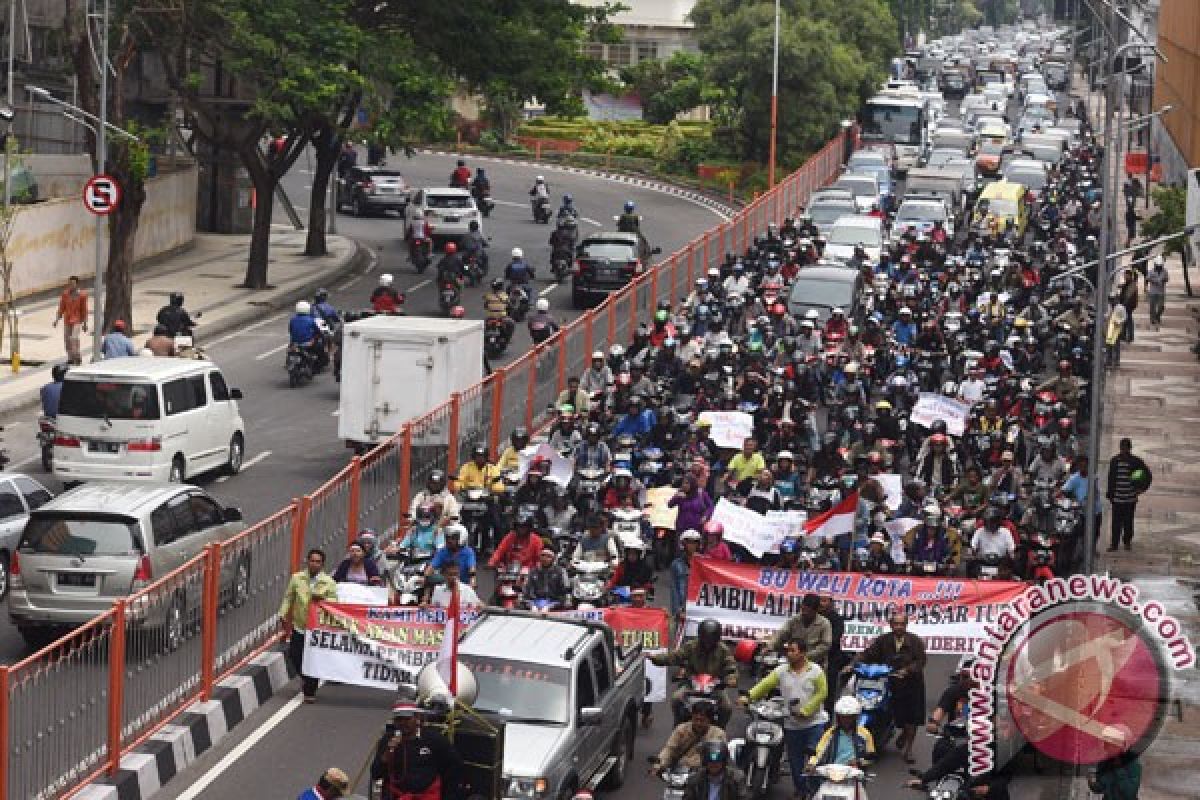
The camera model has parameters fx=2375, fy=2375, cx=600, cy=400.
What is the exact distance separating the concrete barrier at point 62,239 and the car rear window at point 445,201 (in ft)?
18.8

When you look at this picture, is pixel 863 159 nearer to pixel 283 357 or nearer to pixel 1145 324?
pixel 1145 324

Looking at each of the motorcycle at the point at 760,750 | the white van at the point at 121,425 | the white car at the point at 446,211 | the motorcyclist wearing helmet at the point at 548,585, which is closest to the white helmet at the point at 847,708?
the motorcycle at the point at 760,750

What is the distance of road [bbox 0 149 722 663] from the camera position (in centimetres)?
3038

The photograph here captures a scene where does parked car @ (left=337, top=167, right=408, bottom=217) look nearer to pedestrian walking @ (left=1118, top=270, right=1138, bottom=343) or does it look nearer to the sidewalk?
the sidewalk

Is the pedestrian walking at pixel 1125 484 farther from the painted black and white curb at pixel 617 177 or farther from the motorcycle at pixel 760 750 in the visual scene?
the painted black and white curb at pixel 617 177

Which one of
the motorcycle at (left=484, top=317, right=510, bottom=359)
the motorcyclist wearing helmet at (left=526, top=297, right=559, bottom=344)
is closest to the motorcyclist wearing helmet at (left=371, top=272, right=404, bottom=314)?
the motorcycle at (left=484, top=317, right=510, bottom=359)

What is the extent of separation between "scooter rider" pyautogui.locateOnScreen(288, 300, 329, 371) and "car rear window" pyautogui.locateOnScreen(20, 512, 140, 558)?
51.0 feet

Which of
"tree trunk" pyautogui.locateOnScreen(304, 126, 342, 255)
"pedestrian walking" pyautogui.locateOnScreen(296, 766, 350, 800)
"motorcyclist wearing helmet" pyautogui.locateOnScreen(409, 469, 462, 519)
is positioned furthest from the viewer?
"tree trunk" pyautogui.locateOnScreen(304, 126, 342, 255)

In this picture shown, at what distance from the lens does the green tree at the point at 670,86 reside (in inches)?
3346

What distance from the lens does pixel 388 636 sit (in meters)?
20.5

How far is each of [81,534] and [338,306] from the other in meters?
24.8

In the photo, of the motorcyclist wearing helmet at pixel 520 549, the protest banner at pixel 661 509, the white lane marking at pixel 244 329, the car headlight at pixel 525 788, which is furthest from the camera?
the white lane marking at pixel 244 329

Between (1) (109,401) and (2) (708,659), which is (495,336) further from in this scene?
(2) (708,659)

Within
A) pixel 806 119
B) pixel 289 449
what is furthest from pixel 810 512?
pixel 806 119
